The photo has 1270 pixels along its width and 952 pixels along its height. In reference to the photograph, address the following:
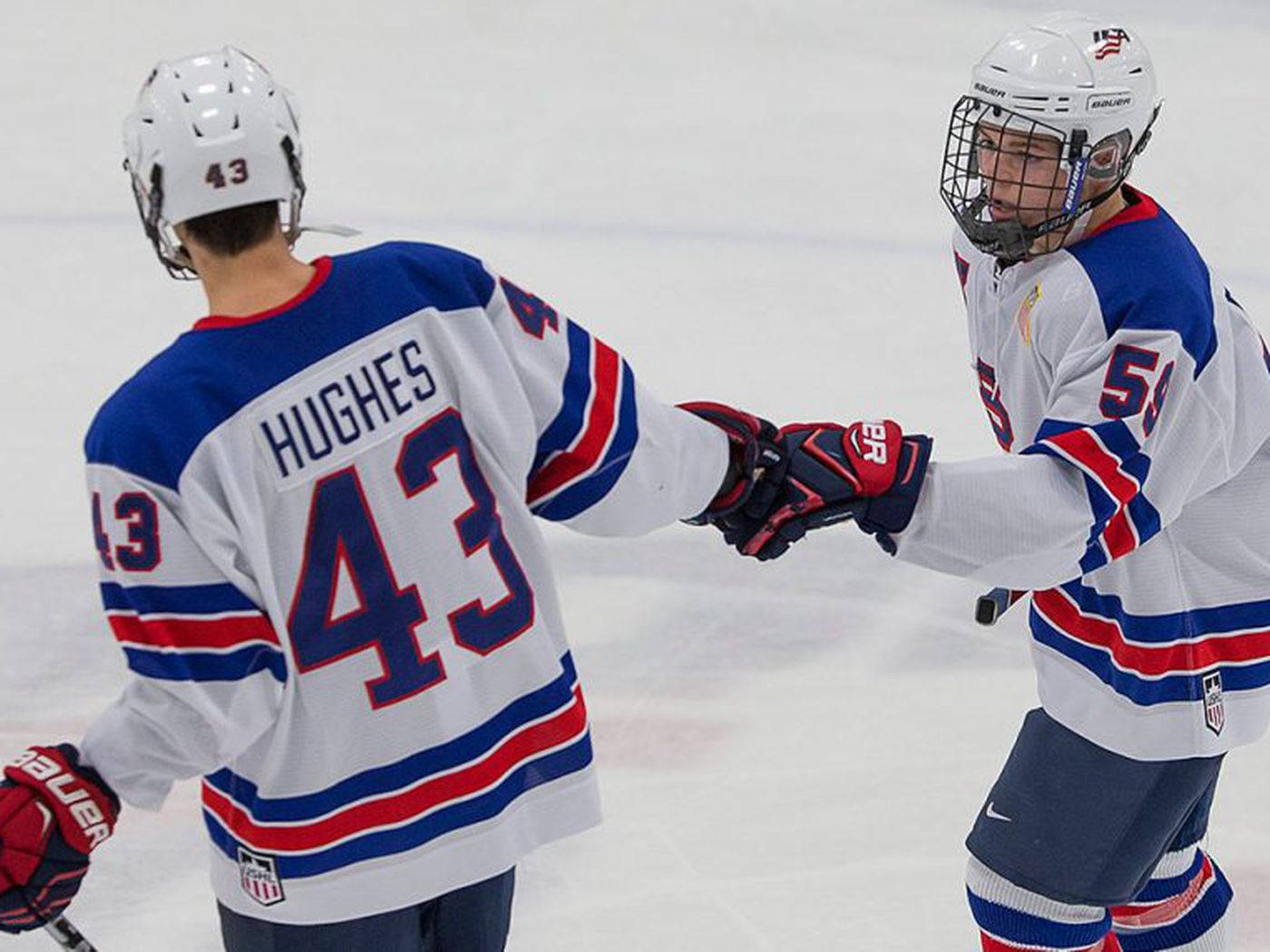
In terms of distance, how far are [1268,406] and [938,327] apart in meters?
2.71

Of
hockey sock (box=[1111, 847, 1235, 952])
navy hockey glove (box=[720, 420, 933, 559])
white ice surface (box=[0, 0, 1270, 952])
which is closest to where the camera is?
navy hockey glove (box=[720, 420, 933, 559])

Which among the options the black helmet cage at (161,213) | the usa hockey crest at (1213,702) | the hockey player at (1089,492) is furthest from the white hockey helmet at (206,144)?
the usa hockey crest at (1213,702)

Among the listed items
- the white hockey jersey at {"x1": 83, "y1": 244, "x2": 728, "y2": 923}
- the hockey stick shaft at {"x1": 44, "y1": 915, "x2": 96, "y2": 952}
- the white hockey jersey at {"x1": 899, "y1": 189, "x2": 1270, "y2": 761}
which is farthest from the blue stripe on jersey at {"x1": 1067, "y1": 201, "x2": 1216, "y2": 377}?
the hockey stick shaft at {"x1": 44, "y1": 915, "x2": 96, "y2": 952}

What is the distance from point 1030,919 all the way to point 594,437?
0.88m

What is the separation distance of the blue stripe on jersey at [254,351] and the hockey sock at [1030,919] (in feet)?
3.38

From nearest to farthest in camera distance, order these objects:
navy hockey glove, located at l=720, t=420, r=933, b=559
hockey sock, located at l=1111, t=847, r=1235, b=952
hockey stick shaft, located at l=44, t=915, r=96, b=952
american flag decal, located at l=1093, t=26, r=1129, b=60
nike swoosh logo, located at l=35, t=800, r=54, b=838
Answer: nike swoosh logo, located at l=35, t=800, r=54, b=838 < hockey stick shaft, located at l=44, t=915, r=96, b=952 < navy hockey glove, located at l=720, t=420, r=933, b=559 < american flag decal, located at l=1093, t=26, r=1129, b=60 < hockey sock, located at l=1111, t=847, r=1235, b=952

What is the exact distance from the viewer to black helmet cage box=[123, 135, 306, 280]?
1647 mm

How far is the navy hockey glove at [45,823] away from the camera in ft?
5.49

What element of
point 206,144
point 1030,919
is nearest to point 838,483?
point 1030,919

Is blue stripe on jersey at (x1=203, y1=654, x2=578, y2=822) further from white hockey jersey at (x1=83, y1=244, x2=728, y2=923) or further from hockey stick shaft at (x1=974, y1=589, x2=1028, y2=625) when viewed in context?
hockey stick shaft at (x1=974, y1=589, x2=1028, y2=625)

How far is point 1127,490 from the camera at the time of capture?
1.98 metres

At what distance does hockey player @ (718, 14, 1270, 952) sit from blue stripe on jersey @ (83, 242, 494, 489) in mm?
509

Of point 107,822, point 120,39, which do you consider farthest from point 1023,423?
point 120,39

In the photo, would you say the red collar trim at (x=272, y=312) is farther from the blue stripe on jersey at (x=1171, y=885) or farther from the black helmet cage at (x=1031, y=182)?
the blue stripe on jersey at (x=1171, y=885)
